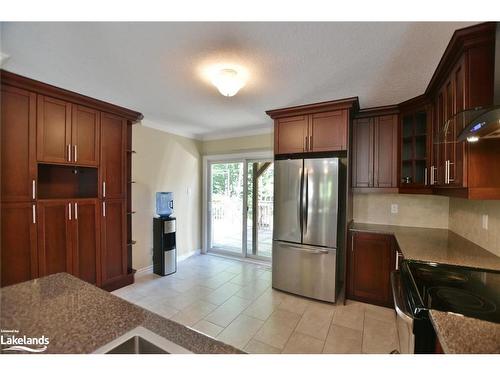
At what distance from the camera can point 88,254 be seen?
8.65 ft

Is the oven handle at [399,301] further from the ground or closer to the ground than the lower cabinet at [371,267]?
further from the ground

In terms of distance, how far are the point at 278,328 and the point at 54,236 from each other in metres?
2.49

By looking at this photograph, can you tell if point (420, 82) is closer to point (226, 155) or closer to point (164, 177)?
point (226, 155)

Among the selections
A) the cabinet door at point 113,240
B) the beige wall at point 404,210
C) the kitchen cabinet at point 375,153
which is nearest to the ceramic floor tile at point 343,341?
the beige wall at point 404,210

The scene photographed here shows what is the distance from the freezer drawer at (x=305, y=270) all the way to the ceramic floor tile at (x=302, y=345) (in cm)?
69

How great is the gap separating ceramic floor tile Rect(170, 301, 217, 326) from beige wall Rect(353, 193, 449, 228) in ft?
7.60

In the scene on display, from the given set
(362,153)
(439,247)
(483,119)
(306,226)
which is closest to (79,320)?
(483,119)

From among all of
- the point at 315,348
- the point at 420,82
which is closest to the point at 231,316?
the point at 315,348

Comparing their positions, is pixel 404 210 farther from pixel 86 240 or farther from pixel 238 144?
pixel 86 240

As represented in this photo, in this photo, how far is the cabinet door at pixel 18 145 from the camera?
78.7 inches

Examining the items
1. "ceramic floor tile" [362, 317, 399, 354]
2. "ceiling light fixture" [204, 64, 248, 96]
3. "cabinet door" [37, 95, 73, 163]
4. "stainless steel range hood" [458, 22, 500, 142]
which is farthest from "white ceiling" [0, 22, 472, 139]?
"ceramic floor tile" [362, 317, 399, 354]

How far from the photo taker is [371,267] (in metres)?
2.60

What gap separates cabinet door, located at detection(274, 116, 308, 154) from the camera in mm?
2845

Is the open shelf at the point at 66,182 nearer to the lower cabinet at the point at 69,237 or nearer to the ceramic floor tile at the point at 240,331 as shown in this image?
the lower cabinet at the point at 69,237
